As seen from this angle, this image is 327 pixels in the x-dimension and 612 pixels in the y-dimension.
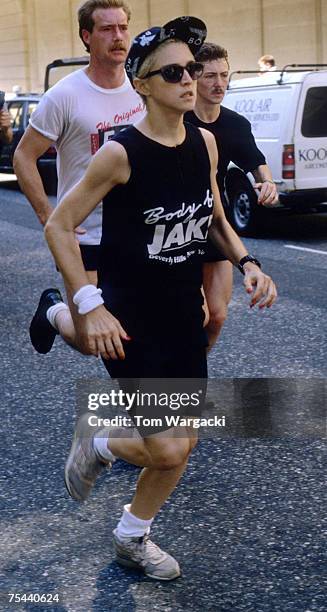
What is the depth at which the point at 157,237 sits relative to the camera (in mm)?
3834

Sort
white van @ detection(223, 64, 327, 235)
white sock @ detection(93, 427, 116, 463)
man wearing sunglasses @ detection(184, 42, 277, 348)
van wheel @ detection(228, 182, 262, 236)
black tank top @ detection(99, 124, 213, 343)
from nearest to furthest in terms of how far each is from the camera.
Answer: black tank top @ detection(99, 124, 213, 343) < white sock @ detection(93, 427, 116, 463) < man wearing sunglasses @ detection(184, 42, 277, 348) < white van @ detection(223, 64, 327, 235) < van wheel @ detection(228, 182, 262, 236)

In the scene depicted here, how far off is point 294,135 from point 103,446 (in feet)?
33.1

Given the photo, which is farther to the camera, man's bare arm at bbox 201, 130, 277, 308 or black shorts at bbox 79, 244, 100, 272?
black shorts at bbox 79, 244, 100, 272

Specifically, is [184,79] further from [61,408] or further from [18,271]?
[18,271]

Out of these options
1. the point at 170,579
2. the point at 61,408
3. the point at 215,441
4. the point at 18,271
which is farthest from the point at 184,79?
the point at 18,271

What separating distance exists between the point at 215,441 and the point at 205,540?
1.35 metres

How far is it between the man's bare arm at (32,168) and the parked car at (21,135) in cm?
1450

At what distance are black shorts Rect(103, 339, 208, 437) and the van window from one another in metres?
10.2

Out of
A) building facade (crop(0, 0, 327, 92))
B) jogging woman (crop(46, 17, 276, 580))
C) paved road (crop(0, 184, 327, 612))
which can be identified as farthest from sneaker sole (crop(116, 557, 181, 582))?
building facade (crop(0, 0, 327, 92))

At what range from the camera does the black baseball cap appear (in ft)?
12.5

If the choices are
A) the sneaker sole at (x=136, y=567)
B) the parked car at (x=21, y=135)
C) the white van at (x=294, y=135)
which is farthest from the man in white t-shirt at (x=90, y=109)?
the parked car at (x=21, y=135)

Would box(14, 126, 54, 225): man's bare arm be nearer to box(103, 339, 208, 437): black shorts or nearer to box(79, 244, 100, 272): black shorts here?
box(79, 244, 100, 272): black shorts

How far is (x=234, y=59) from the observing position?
27.9 meters

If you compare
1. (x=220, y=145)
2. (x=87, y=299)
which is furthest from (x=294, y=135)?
(x=87, y=299)
